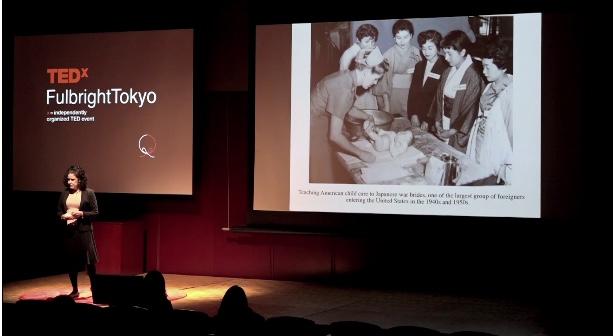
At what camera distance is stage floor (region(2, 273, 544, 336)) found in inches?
256

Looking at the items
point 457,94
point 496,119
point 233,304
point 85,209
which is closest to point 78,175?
point 85,209

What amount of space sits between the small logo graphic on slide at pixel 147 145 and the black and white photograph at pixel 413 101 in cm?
182

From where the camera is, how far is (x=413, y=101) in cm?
806

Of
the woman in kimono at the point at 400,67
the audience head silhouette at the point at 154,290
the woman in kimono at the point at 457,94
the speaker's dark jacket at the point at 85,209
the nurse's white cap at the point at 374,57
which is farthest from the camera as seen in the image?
the nurse's white cap at the point at 374,57

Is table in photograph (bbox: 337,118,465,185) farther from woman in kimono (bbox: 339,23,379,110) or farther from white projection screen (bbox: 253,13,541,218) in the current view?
woman in kimono (bbox: 339,23,379,110)

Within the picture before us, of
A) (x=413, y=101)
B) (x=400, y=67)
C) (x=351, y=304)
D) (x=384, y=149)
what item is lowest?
(x=351, y=304)

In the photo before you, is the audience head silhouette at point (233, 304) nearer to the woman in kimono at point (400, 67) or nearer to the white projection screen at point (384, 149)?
the white projection screen at point (384, 149)

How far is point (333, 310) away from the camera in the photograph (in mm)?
7027

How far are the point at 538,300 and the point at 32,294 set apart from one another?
478cm

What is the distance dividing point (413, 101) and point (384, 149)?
55 cm

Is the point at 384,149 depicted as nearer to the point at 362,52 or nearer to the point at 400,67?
the point at 400,67

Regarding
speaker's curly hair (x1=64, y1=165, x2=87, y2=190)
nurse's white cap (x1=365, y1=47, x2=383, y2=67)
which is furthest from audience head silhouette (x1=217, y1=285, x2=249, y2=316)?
nurse's white cap (x1=365, y1=47, x2=383, y2=67)

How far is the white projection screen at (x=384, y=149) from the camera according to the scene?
769 centimetres

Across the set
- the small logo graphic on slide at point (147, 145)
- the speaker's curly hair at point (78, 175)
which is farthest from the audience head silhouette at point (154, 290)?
the small logo graphic on slide at point (147, 145)
